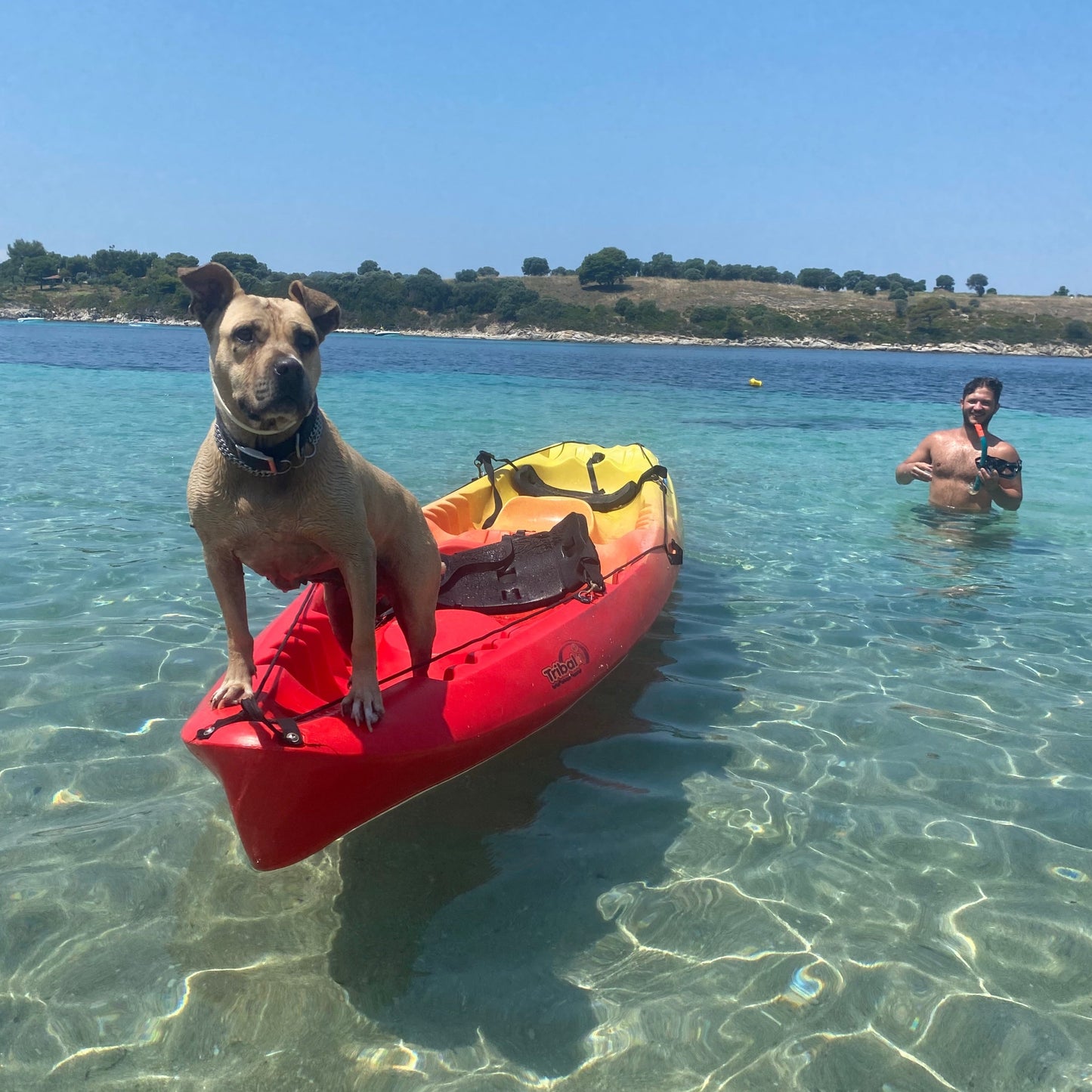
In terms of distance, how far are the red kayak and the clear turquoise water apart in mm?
457

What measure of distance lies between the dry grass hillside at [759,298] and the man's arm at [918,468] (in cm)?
9218

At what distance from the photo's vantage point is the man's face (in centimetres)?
895

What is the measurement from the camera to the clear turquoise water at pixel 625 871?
278cm

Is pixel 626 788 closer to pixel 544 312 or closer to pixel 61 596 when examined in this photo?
pixel 61 596

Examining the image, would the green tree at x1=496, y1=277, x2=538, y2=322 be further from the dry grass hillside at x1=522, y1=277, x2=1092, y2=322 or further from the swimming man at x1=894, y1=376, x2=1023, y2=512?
the swimming man at x1=894, y1=376, x2=1023, y2=512

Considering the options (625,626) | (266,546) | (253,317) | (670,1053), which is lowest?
(670,1053)

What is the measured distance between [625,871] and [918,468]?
7.70 m

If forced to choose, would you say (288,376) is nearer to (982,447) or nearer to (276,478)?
(276,478)

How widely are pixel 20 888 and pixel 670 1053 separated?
257 cm

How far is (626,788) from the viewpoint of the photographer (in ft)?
13.8

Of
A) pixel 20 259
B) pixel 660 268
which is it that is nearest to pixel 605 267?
pixel 660 268

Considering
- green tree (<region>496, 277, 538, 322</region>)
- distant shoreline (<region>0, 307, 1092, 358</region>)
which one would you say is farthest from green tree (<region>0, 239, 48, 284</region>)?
green tree (<region>496, 277, 538, 322</region>)

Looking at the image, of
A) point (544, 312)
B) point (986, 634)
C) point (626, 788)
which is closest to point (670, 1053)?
point (626, 788)

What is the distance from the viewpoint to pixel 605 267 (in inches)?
4380
